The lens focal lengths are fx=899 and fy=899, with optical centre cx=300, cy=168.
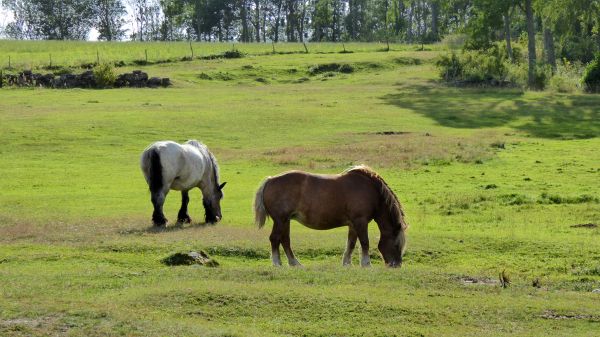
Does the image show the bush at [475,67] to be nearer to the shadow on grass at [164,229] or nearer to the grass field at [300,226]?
the grass field at [300,226]

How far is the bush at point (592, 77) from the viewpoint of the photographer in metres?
61.5

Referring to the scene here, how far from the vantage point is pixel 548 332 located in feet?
40.2

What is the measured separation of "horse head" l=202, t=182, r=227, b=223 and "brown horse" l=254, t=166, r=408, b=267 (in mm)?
7530

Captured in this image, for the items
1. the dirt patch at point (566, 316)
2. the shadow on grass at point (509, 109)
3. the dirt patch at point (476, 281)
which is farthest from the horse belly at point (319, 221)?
the shadow on grass at point (509, 109)

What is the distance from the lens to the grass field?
1268cm

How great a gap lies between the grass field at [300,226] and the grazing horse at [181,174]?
537 mm

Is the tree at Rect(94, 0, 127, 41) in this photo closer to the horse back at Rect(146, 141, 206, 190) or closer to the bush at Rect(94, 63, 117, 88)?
the bush at Rect(94, 63, 117, 88)

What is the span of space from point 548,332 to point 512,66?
58.4 metres

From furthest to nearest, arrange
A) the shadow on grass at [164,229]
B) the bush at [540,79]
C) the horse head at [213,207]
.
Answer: the bush at [540,79] → the horse head at [213,207] → the shadow on grass at [164,229]

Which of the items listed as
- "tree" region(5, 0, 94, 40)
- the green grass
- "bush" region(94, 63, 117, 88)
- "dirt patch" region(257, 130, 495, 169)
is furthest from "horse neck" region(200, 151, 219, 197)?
"tree" region(5, 0, 94, 40)

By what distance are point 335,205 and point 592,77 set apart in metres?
49.7

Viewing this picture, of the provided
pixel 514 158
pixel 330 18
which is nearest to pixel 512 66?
pixel 514 158

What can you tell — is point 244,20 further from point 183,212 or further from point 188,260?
point 188,260

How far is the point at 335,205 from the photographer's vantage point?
16.5 m
